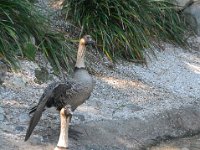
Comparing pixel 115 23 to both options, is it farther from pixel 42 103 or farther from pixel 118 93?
pixel 42 103

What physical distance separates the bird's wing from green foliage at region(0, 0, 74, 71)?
1.50m

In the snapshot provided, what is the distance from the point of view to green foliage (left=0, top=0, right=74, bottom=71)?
7339 mm

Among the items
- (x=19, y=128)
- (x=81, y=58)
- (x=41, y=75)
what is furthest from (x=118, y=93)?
(x=19, y=128)

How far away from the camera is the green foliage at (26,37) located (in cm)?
734

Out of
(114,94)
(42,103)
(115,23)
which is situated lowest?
(114,94)

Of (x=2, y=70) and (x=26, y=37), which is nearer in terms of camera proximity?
(x=2, y=70)

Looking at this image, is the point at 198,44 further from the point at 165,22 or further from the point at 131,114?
the point at 131,114

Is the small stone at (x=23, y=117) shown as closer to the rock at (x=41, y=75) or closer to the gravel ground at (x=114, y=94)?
the gravel ground at (x=114, y=94)

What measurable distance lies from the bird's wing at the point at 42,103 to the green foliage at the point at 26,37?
1495mm

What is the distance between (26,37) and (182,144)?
253cm

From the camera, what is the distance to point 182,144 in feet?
22.7

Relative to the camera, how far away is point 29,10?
7.81m

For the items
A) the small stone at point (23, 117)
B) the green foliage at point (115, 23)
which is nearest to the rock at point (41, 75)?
the small stone at point (23, 117)

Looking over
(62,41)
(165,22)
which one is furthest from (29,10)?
(165,22)
